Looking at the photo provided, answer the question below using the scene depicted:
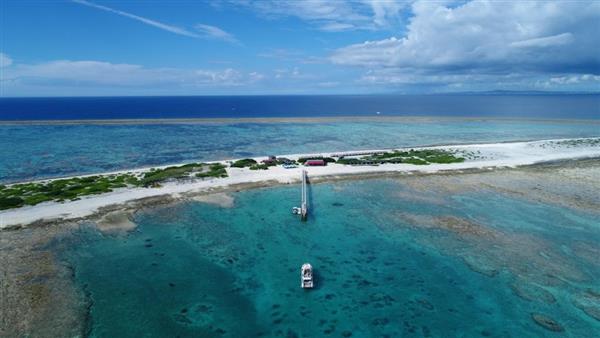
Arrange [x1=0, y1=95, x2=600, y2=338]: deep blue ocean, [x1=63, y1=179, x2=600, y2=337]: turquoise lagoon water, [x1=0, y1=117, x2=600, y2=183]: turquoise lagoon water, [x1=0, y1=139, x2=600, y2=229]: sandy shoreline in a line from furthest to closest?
[x1=0, y1=117, x2=600, y2=183]: turquoise lagoon water, [x1=0, y1=139, x2=600, y2=229]: sandy shoreline, [x1=0, y1=95, x2=600, y2=338]: deep blue ocean, [x1=63, y1=179, x2=600, y2=337]: turquoise lagoon water

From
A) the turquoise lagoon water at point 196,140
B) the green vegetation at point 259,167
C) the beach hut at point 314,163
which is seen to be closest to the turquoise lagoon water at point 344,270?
the green vegetation at point 259,167

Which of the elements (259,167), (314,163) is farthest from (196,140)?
(314,163)

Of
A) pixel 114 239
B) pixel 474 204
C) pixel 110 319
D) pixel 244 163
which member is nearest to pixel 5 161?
pixel 244 163

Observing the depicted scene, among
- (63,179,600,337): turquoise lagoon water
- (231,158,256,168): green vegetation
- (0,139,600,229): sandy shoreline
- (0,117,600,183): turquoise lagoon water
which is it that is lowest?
(63,179,600,337): turquoise lagoon water

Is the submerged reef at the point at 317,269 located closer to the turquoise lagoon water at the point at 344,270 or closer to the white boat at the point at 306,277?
the turquoise lagoon water at the point at 344,270

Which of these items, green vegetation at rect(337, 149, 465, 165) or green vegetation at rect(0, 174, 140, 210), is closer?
green vegetation at rect(0, 174, 140, 210)

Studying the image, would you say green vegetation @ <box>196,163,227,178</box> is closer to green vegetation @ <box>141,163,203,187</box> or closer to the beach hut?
green vegetation @ <box>141,163,203,187</box>

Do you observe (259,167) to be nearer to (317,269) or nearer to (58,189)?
(58,189)

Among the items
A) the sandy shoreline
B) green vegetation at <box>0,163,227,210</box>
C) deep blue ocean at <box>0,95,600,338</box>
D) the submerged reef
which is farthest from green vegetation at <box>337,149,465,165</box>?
green vegetation at <box>0,163,227,210</box>
